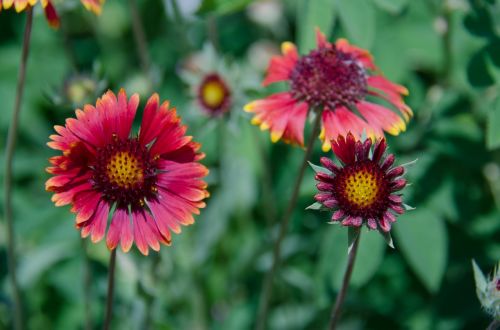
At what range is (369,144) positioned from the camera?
118 centimetres

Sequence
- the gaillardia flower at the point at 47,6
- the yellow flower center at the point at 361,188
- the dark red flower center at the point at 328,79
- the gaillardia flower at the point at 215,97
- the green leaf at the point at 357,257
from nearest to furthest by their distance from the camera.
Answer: the yellow flower center at the point at 361,188 < the gaillardia flower at the point at 47,6 < the dark red flower center at the point at 328,79 < the green leaf at the point at 357,257 < the gaillardia flower at the point at 215,97

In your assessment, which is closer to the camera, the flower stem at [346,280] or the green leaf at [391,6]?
the flower stem at [346,280]

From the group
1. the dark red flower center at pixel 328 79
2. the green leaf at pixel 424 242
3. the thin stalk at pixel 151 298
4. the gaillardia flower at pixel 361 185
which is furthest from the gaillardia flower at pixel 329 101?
the thin stalk at pixel 151 298

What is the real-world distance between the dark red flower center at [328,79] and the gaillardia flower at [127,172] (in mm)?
269

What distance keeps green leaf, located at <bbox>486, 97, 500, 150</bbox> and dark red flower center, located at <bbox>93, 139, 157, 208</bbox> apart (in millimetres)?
619

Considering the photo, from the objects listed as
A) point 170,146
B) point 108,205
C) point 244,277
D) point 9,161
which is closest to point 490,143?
point 170,146

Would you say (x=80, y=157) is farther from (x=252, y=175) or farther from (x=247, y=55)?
(x=247, y=55)

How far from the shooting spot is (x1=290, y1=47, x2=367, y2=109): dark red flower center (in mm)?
1389

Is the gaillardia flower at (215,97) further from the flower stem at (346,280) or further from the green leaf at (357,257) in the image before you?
the flower stem at (346,280)

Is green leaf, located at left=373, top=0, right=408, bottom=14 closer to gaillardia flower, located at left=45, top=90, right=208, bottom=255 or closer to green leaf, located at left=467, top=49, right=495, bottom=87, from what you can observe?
green leaf, located at left=467, top=49, right=495, bottom=87

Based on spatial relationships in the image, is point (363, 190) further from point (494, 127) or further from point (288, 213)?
point (494, 127)

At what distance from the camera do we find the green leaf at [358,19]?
1.40 meters

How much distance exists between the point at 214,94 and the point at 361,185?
76 centimetres

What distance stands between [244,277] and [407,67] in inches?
30.6
